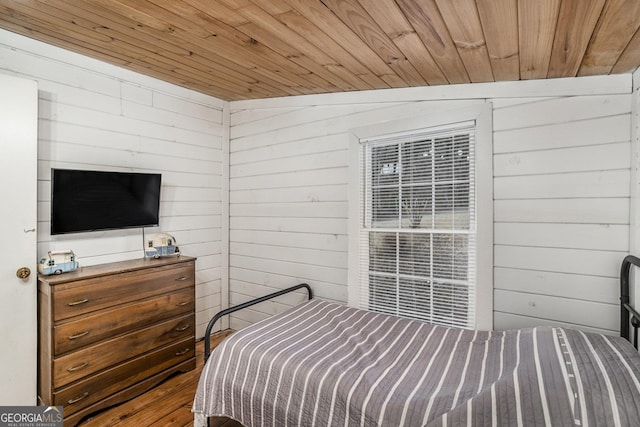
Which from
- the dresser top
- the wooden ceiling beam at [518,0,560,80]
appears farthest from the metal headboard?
the dresser top

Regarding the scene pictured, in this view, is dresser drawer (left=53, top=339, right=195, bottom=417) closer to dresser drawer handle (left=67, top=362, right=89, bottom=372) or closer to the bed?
dresser drawer handle (left=67, top=362, right=89, bottom=372)

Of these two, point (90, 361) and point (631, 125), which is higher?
point (631, 125)

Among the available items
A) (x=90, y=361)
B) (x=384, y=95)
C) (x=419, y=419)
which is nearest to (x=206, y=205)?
(x=90, y=361)

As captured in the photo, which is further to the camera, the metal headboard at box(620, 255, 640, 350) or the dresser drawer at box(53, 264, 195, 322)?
the dresser drawer at box(53, 264, 195, 322)

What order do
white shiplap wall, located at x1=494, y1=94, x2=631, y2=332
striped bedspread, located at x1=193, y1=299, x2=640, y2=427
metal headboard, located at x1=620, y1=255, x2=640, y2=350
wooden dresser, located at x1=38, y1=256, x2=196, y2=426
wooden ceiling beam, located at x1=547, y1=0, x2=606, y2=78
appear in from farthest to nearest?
1. wooden dresser, located at x1=38, y1=256, x2=196, y2=426
2. white shiplap wall, located at x1=494, y1=94, x2=631, y2=332
3. metal headboard, located at x1=620, y1=255, x2=640, y2=350
4. wooden ceiling beam, located at x1=547, y1=0, x2=606, y2=78
5. striped bedspread, located at x1=193, y1=299, x2=640, y2=427

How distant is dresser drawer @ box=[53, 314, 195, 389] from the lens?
2.06 m

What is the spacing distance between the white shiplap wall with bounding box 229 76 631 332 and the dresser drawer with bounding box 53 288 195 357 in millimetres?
1205

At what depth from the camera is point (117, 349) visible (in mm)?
2307

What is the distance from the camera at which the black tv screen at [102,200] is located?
7.47 ft

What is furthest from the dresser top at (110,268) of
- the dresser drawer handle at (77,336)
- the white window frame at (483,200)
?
the white window frame at (483,200)

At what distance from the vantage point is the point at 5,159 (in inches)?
78.5

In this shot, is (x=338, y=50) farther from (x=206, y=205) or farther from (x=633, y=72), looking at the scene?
(x=206, y=205)

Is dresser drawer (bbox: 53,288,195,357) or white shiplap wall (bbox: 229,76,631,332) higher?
white shiplap wall (bbox: 229,76,631,332)

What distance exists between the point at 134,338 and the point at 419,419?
2083 millimetres
